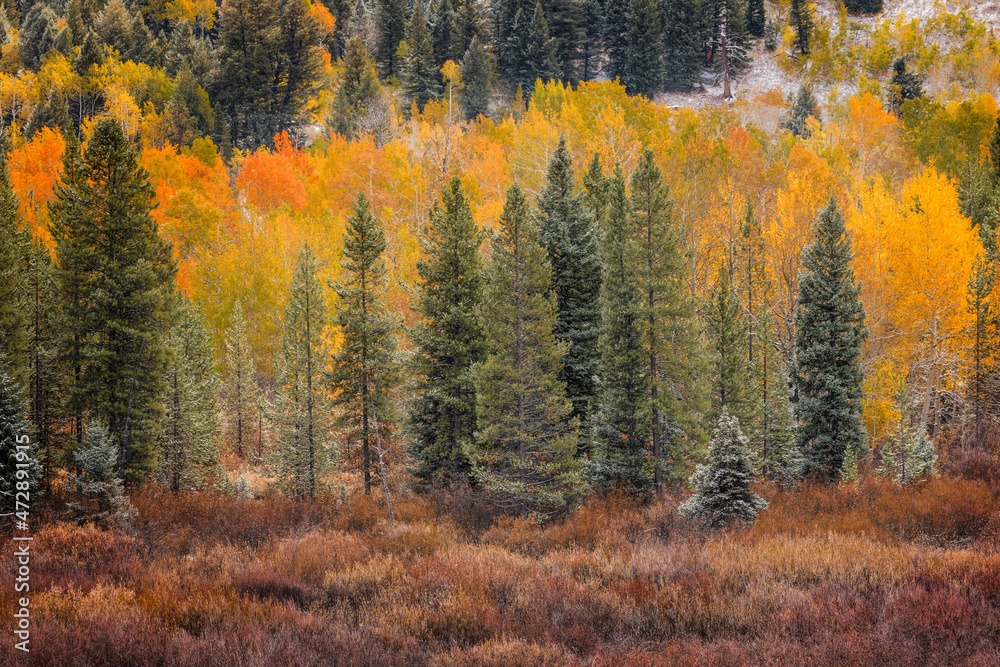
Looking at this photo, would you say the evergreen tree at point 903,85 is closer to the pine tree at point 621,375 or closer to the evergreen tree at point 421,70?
the evergreen tree at point 421,70

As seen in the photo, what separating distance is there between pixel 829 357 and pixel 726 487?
371 inches

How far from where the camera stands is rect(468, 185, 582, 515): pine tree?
18000 millimetres

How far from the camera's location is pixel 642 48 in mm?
79250

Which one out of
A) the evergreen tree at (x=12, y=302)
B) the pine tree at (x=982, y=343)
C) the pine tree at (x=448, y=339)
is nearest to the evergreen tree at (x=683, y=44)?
the pine tree at (x=982, y=343)

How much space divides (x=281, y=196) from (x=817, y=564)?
46.1 metres

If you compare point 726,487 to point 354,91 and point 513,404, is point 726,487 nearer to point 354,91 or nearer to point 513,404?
point 513,404

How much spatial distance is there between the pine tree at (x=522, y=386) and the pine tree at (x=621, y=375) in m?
1.84

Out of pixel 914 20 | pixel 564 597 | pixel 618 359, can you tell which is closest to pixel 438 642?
pixel 564 597

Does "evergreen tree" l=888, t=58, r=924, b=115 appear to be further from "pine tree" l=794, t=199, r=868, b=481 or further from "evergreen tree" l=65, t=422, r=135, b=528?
"evergreen tree" l=65, t=422, r=135, b=528

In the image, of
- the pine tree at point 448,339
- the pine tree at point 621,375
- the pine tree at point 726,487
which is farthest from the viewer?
the pine tree at point 448,339

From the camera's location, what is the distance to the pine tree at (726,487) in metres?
13.4

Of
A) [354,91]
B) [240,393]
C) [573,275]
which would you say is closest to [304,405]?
[573,275]

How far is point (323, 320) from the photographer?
22.0 meters

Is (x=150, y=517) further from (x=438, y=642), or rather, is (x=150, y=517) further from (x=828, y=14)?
(x=828, y=14)
